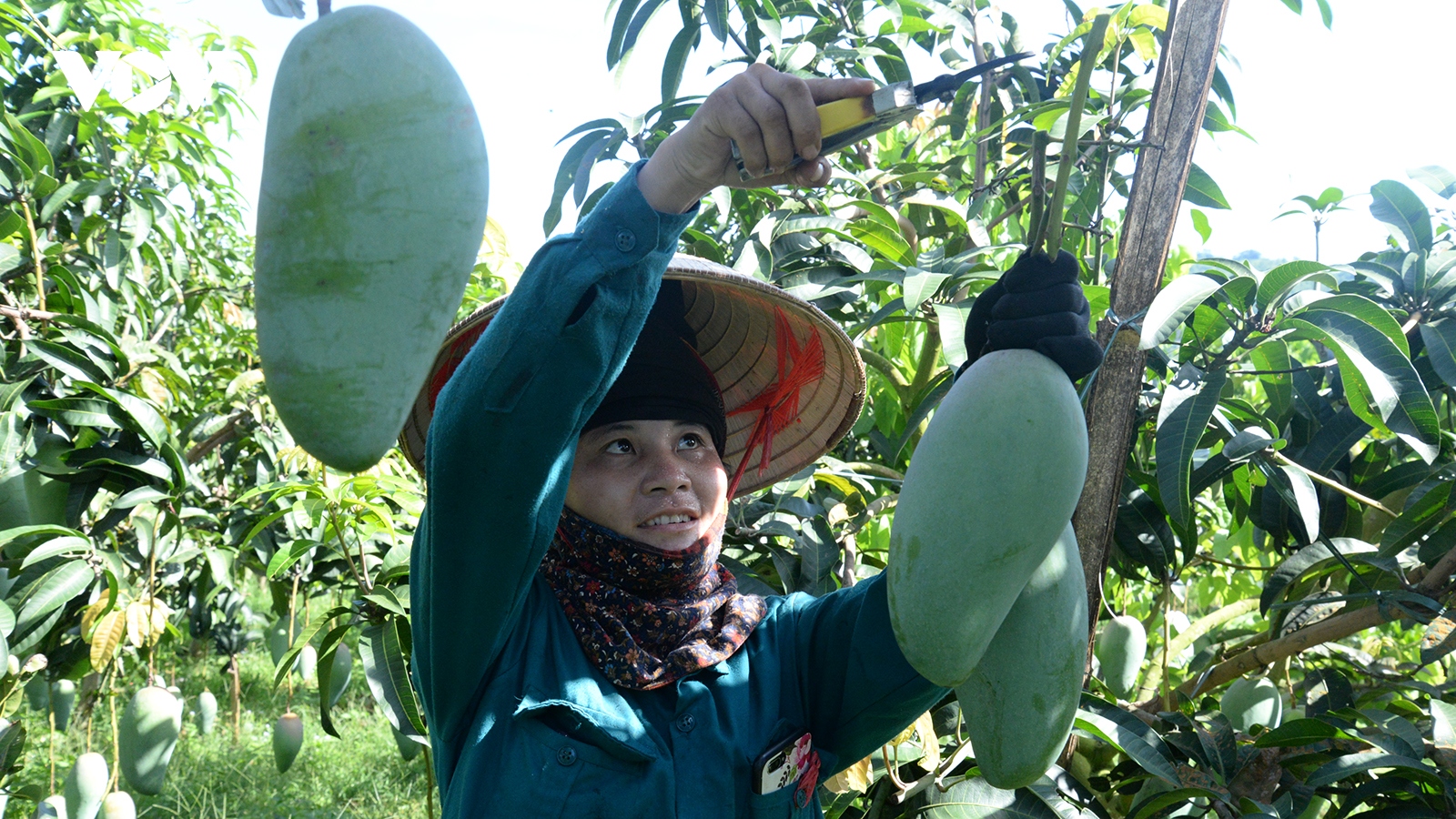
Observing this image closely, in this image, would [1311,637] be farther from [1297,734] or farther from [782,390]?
[782,390]

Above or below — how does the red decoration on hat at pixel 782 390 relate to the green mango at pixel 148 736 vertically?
above

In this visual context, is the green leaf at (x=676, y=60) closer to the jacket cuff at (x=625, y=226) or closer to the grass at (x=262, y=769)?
the jacket cuff at (x=625, y=226)

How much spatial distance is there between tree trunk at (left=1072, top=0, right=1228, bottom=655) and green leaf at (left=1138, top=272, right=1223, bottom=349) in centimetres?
2

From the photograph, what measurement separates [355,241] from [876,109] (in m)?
0.39

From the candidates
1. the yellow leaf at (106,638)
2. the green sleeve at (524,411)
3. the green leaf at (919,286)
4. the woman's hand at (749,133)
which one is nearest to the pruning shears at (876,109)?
the woman's hand at (749,133)

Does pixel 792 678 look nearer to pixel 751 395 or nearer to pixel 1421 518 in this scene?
pixel 751 395

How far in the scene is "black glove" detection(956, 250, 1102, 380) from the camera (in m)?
0.83

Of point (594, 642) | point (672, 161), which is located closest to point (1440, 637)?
point (594, 642)

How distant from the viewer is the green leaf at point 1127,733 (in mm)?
1290

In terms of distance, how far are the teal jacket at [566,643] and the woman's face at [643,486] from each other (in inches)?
5.0

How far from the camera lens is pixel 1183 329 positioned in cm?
140

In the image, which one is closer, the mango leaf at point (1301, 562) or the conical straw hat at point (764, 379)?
the conical straw hat at point (764, 379)

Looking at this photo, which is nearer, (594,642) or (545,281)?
(545,281)

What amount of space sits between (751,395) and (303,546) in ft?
2.50
